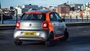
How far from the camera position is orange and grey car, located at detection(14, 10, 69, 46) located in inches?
433

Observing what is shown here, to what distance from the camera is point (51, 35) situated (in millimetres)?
11344

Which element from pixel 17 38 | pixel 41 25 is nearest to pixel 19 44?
pixel 17 38

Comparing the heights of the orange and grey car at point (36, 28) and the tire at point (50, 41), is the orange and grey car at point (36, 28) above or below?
above

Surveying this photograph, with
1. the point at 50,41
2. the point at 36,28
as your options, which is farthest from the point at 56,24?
the point at 36,28

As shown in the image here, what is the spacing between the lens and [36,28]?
36.4ft

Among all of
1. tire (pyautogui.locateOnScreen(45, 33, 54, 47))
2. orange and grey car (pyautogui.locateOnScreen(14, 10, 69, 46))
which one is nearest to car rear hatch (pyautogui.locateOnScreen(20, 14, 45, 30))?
orange and grey car (pyautogui.locateOnScreen(14, 10, 69, 46))

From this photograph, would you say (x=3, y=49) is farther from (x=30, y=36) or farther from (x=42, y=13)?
(x=42, y=13)

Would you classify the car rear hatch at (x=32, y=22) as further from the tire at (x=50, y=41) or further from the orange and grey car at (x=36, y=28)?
the tire at (x=50, y=41)

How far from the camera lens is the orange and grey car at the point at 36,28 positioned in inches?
433

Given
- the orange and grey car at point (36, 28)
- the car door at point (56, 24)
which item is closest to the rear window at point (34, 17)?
the orange and grey car at point (36, 28)

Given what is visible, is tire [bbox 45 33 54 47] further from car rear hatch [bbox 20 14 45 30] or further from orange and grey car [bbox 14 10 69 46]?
car rear hatch [bbox 20 14 45 30]

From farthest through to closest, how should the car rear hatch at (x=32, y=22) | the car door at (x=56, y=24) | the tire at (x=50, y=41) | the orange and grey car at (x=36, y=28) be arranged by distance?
1. the car door at (x=56, y=24)
2. the tire at (x=50, y=41)
3. the car rear hatch at (x=32, y=22)
4. the orange and grey car at (x=36, y=28)

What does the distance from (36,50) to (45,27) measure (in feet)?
4.37

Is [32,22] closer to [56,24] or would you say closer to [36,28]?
[36,28]
